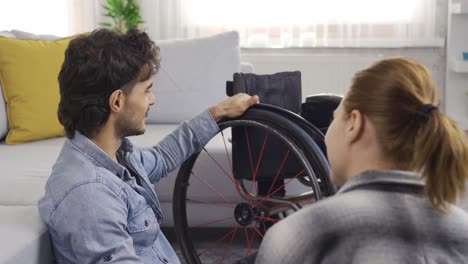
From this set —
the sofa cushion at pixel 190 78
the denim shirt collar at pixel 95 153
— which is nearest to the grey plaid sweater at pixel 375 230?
the denim shirt collar at pixel 95 153

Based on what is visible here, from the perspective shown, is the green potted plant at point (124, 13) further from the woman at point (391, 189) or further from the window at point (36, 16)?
the woman at point (391, 189)

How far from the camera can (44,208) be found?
1.50 m

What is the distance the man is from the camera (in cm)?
139

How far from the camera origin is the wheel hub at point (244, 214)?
1.97m

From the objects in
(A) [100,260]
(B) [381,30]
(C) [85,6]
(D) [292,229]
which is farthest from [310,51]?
(D) [292,229]

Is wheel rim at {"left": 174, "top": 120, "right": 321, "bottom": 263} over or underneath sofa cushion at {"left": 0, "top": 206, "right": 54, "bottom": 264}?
underneath

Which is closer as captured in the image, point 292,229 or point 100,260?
point 292,229

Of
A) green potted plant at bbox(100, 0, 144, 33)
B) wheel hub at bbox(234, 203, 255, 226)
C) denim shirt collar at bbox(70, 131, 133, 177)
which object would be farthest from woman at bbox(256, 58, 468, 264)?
green potted plant at bbox(100, 0, 144, 33)

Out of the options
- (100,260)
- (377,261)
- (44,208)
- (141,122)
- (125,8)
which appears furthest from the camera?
(125,8)

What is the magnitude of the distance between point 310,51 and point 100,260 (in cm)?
342

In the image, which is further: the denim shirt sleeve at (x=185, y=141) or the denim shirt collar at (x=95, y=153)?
the denim shirt sleeve at (x=185, y=141)

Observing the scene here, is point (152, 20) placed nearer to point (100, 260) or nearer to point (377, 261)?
point (100, 260)

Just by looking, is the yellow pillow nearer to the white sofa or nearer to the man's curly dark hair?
the white sofa

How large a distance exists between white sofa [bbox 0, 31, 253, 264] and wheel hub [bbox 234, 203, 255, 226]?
536mm
